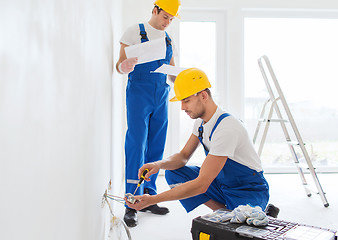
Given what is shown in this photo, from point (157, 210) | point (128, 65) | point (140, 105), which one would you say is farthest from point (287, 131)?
point (128, 65)

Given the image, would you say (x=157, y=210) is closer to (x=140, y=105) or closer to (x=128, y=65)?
(x=140, y=105)

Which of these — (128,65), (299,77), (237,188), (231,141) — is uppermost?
(299,77)

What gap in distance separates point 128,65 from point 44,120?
61.3 inches

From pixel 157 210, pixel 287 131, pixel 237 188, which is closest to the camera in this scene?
pixel 237 188

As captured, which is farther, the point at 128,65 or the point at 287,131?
the point at 287,131

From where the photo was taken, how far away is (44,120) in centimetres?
75

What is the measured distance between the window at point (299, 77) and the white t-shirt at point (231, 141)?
260 centimetres

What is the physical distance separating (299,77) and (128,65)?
2.99 metres

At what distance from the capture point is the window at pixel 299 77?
4.55 m

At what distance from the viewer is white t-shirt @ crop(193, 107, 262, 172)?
5.94ft

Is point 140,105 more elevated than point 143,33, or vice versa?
point 143,33

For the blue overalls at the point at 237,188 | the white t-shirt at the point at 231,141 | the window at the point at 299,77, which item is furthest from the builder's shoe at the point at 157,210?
the window at the point at 299,77

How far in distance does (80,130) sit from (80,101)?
3.8 inches

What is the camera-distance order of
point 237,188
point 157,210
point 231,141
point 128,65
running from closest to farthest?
point 231,141, point 237,188, point 128,65, point 157,210
